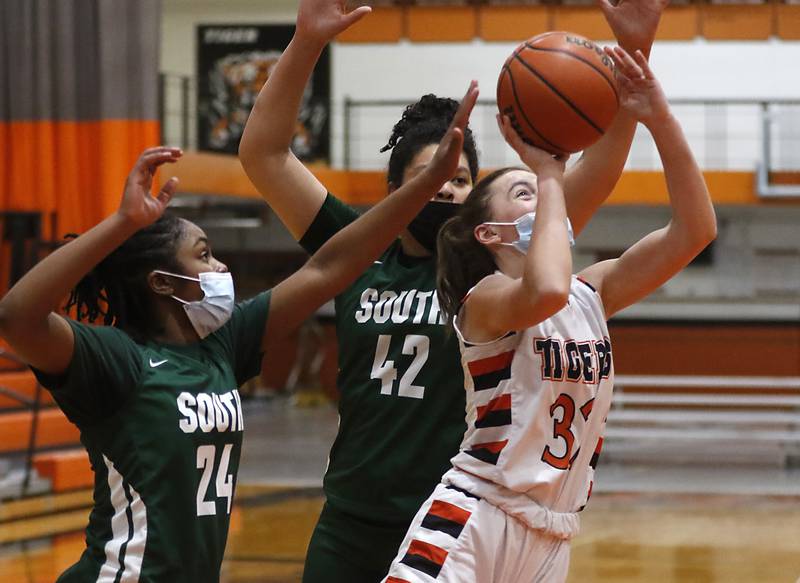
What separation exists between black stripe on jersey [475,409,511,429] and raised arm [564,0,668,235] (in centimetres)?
59

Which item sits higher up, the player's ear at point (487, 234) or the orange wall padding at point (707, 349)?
the player's ear at point (487, 234)

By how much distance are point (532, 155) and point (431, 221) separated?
57 cm

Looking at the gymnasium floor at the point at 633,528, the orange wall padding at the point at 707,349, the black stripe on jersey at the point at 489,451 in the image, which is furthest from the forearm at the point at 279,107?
the orange wall padding at the point at 707,349

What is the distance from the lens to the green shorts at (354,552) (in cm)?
279

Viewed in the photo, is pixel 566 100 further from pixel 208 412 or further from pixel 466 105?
pixel 208 412

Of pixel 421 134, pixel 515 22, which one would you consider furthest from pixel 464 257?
pixel 515 22

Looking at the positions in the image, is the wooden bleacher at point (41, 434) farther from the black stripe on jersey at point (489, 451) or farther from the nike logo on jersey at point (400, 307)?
the black stripe on jersey at point (489, 451)

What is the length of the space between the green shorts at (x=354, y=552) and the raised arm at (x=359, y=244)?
0.49m

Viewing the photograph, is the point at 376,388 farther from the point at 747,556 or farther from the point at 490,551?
the point at 747,556

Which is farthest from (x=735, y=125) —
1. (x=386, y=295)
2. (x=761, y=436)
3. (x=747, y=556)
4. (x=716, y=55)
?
(x=386, y=295)

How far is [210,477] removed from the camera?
2.51 metres

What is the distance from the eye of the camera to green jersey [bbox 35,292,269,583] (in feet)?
7.78

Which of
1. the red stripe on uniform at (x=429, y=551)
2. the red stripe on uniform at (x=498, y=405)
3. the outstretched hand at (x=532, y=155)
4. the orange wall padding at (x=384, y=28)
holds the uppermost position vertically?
the orange wall padding at (x=384, y=28)

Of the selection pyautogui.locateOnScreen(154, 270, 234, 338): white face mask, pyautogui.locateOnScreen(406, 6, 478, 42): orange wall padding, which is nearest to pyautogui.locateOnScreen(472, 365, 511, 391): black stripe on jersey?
pyautogui.locateOnScreen(154, 270, 234, 338): white face mask
